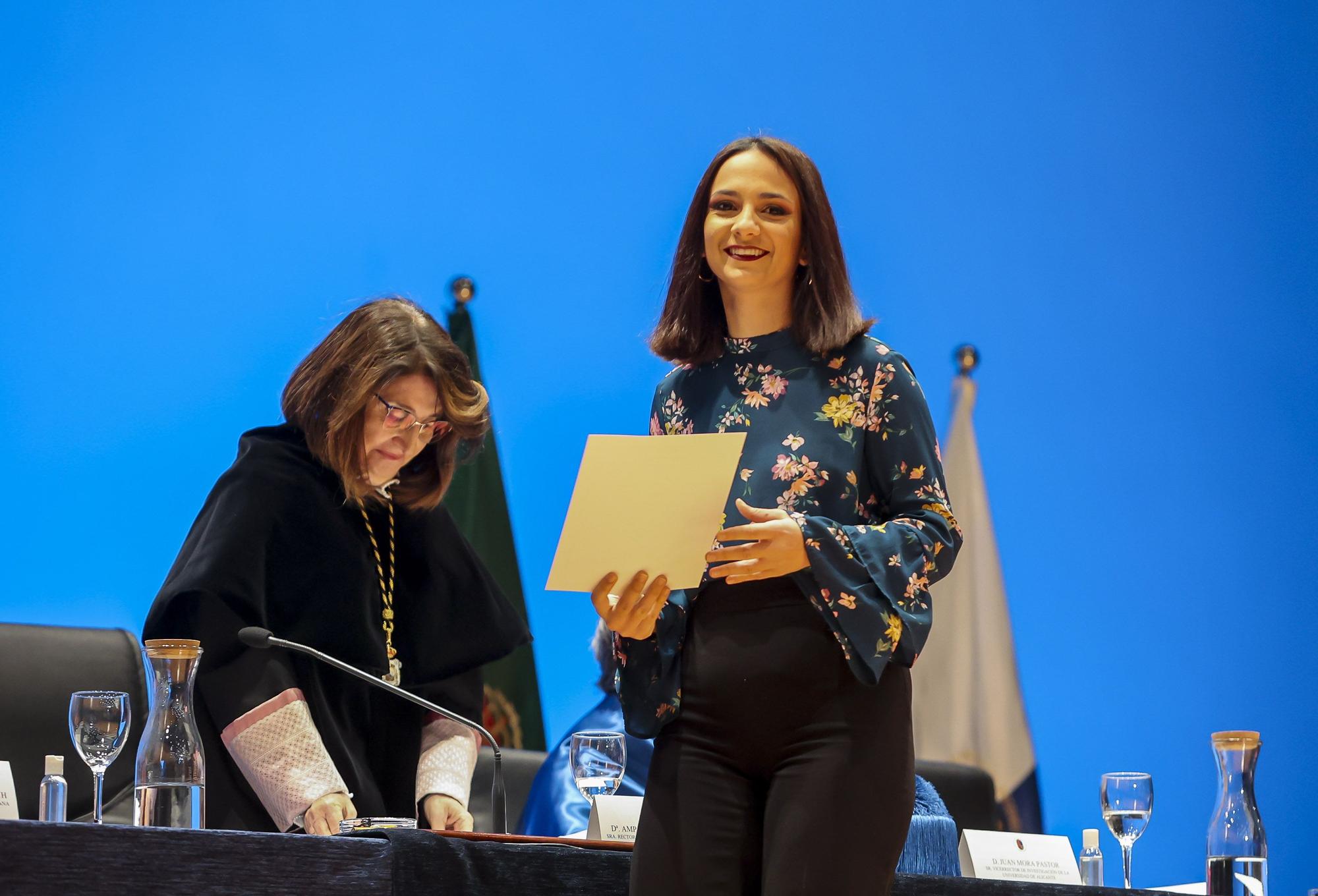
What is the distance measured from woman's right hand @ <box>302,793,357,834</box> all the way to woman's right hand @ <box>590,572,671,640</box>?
2.39ft

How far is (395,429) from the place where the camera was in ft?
8.19

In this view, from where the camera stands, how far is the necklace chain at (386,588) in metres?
2.52

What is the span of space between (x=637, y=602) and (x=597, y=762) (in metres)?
0.71

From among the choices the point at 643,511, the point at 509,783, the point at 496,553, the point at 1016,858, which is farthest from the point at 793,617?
the point at 496,553

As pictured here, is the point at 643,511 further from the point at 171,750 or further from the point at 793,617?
the point at 171,750

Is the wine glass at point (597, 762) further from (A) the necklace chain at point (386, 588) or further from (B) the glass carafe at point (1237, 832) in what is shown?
(B) the glass carafe at point (1237, 832)

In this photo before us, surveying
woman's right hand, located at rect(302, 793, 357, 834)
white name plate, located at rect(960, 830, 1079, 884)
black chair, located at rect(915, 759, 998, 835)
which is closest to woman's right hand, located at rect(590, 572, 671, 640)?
woman's right hand, located at rect(302, 793, 357, 834)

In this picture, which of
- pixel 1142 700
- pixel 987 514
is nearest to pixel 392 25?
pixel 987 514

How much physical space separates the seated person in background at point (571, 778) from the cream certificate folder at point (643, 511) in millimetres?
1438

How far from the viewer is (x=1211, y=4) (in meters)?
4.91

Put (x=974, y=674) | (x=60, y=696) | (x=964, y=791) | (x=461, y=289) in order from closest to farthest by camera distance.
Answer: (x=60, y=696) → (x=461, y=289) → (x=964, y=791) → (x=974, y=674)

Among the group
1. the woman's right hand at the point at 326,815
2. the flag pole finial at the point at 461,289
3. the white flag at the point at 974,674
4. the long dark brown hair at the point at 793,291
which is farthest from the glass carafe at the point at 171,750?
the white flag at the point at 974,674

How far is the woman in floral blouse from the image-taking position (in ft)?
5.28

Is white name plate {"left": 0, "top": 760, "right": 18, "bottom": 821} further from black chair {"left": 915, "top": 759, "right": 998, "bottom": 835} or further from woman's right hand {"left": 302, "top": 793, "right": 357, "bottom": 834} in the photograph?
black chair {"left": 915, "top": 759, "right": 998, "bottom": 835}
